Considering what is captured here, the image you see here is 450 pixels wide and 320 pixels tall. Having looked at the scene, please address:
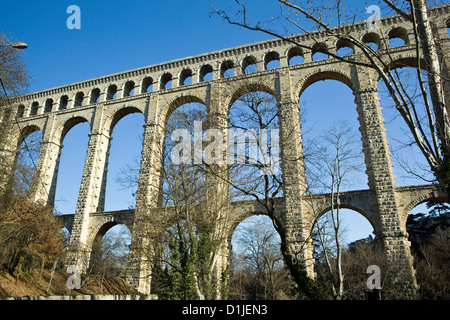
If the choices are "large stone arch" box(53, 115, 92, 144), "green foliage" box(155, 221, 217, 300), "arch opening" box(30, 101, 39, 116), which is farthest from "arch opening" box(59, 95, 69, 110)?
"green foliage" box(155, 221, 217, 300)

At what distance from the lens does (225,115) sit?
645 inches

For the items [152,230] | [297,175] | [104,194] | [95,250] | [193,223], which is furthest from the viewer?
[104,194]

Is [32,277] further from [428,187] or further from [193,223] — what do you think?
[428,187]

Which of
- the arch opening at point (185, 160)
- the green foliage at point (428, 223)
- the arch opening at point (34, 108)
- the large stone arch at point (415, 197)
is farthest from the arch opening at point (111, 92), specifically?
the green foliage at point (428, 223)

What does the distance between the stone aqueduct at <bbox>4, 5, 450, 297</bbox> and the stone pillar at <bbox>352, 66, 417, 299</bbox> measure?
1.9 inches

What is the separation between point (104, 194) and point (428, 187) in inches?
797

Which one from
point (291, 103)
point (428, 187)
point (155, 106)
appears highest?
point (155, 106)

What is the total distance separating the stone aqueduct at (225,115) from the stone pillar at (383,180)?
5cm

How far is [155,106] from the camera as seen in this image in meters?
23.0

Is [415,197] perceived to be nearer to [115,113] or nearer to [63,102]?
[115,113]

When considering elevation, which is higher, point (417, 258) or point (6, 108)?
point (6, 108)

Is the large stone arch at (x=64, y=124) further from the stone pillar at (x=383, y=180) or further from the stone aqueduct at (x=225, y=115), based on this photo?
the stone pillar at (x=383, y=180)

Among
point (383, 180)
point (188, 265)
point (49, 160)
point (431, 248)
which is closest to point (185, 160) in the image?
point (188, 265)

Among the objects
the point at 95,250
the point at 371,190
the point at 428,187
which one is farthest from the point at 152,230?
the point at 428,187
